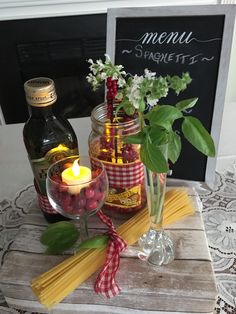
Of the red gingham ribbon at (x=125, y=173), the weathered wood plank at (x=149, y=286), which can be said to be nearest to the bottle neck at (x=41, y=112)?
the red gingham ribbon at (x=125, y=173)

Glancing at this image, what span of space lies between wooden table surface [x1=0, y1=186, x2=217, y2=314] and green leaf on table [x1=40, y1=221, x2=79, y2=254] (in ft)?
0.04

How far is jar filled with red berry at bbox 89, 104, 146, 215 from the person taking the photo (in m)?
0.56

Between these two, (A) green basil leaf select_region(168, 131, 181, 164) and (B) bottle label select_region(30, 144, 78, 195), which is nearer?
(A) green basil leaf select_region(168, 131, 181, 164)

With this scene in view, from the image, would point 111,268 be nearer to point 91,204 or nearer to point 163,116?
point 91,204

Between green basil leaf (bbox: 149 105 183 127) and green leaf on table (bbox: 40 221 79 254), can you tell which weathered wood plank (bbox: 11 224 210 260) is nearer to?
green leaf on table (bbox: 40 221 79 254)

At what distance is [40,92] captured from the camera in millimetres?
517

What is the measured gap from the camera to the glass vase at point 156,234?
20.1 inches

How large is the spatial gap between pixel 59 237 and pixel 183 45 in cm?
38

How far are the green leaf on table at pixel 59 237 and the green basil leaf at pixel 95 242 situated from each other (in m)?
0.03

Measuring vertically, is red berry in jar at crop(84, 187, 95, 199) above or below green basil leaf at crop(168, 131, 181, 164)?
below

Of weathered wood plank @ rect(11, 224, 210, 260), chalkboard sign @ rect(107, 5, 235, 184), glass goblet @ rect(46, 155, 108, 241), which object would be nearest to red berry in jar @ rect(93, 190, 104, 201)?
glass goblet @ rect(46, 155, 108, 241)

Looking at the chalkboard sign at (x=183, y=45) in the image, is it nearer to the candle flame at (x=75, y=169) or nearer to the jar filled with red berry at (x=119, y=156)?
the jar filled with red berry at (x=119, y=156)

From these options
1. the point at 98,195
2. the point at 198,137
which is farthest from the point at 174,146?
the point at 98,195

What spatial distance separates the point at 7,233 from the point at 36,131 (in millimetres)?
214
